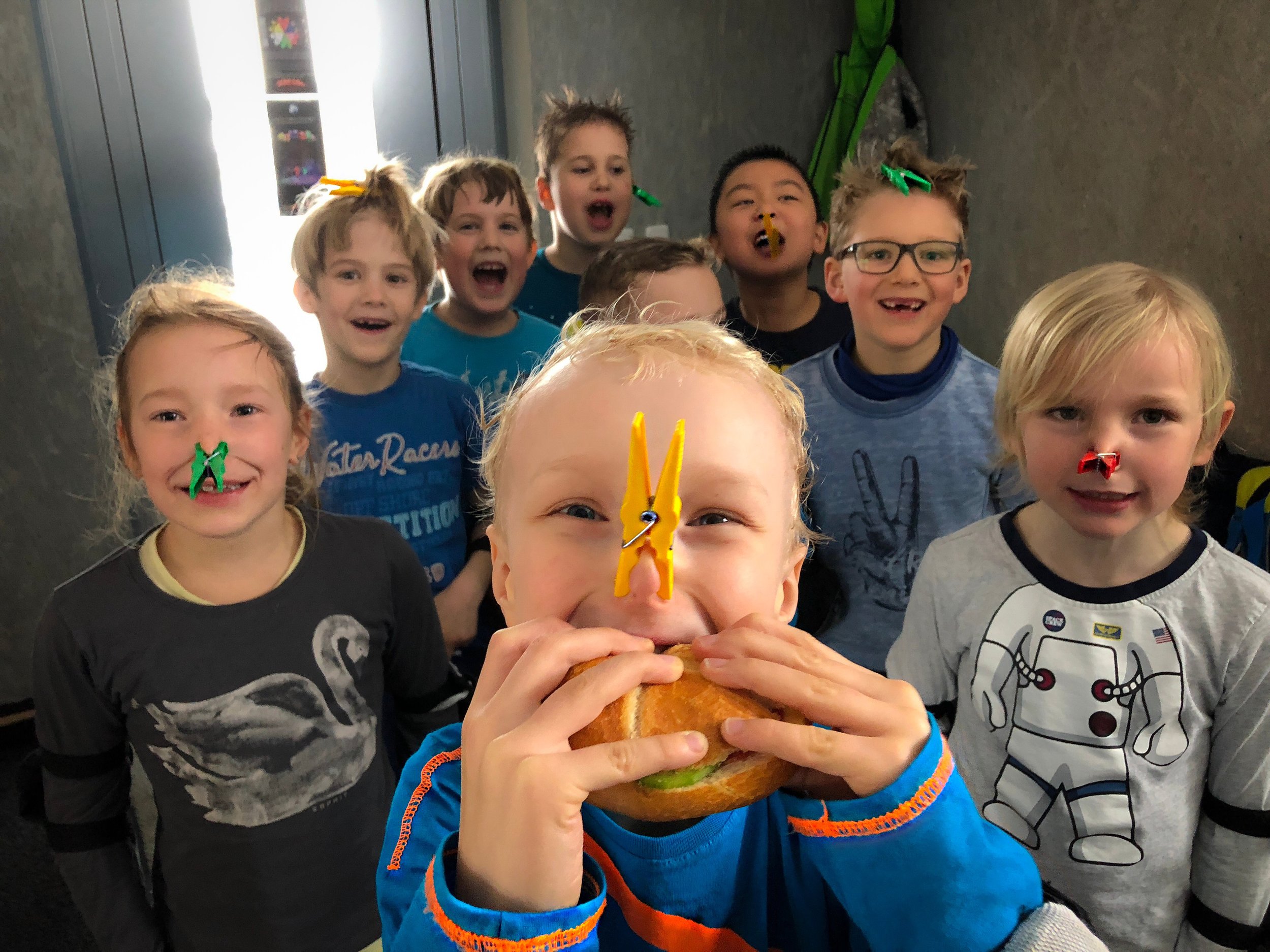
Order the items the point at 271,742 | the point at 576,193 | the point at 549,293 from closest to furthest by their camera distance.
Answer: the point at 271,742
the point at 576,193
the point at 549,293

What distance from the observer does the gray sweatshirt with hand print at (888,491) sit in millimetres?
1505

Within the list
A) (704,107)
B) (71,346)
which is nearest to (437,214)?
(71,346)

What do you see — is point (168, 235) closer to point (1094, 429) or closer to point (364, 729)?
point (364, 729)

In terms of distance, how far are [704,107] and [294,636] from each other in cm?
311

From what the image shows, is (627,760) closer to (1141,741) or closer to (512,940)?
(512,940)

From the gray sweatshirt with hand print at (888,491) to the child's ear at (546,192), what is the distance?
4.41 ft

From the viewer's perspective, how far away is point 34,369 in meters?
2.63

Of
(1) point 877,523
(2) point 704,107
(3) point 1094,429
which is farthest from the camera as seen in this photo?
(2) point 704,107

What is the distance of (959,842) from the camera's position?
61 cm

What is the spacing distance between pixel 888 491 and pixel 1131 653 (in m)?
0.51

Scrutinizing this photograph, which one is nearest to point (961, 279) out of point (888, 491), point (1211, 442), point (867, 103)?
point (888, 491)

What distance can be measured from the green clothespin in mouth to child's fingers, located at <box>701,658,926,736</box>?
34.7 inches

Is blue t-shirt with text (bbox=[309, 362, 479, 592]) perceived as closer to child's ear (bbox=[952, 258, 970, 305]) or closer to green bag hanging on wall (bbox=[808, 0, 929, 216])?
child's ear (bbox=[952, 258, 970, 305])

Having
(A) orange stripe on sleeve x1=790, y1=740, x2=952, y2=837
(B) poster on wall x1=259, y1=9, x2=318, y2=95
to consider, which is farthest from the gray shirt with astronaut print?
(B) poster on wall x1=259, y1=9, x2=318, y2=95
